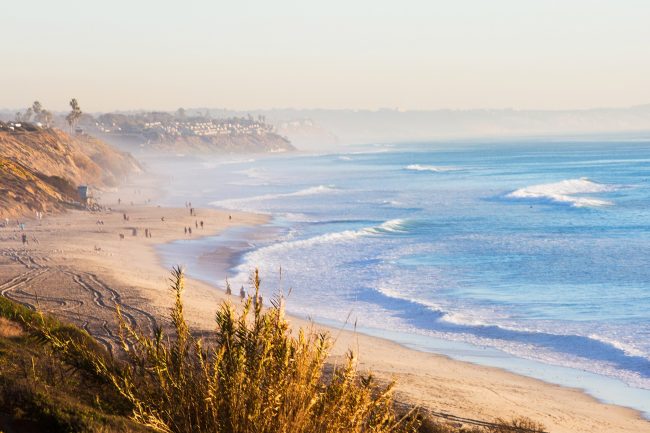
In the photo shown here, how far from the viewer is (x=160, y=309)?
31.4 meters

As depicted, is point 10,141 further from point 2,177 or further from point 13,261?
point 13,261

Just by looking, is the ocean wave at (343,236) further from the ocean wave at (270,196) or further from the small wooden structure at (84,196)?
the small wooden structure at (84,196)

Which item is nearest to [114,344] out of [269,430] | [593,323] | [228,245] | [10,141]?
[593,323]

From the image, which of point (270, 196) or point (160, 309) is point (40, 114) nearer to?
point (270, 196)

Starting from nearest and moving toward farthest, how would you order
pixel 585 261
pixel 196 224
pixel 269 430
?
pixel 269 430
pixel 585 261
pixel 196 224

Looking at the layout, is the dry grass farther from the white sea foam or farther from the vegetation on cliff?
the white sea foam

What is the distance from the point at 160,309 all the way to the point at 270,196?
63.0 metres

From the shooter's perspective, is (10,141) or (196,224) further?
(10,141)

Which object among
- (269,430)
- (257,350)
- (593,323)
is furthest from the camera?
(593,323)

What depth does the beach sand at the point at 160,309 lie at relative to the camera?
21.9 metres

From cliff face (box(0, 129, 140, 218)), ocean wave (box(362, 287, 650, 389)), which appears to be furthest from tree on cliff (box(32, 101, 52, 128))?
ocean wave (box(362, 287, 650, 389))

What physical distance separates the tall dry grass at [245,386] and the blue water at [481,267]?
1849 cm

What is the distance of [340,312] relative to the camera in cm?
3394

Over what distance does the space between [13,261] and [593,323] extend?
28941mm
